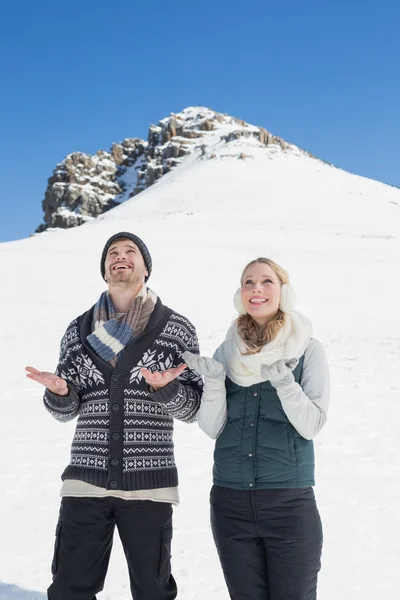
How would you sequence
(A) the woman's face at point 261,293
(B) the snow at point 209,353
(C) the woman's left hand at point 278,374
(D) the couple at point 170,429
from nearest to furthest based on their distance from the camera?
(C) the woman's left hand at point 278,374
(D) the couple at point 170,429
(A) the woman's face at point 261,293
(B) the snow at point 209,353

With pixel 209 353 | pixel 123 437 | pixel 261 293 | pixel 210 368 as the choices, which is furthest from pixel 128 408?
pixel 209 353

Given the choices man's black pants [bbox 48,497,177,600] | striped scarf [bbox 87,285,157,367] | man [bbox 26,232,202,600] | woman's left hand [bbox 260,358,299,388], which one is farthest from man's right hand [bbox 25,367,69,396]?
woman's left hand [bbox 260,358,299,388]

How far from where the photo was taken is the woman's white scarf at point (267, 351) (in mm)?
3262

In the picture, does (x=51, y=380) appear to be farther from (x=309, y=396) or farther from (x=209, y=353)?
(x=209, y=353)

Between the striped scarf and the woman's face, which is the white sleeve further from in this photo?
the striped scarf

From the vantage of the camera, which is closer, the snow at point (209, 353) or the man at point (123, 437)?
the man at point (123, 437)

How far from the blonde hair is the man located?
0.50m

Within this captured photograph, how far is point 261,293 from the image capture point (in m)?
3.46

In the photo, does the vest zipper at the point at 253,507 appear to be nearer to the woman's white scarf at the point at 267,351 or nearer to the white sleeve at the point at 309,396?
the white sleeve at the point at 309,396

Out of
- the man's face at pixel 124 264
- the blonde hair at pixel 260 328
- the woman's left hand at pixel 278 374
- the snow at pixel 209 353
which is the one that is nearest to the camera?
the woman's left hand at pixel 278 374

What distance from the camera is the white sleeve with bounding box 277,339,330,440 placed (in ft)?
10.3

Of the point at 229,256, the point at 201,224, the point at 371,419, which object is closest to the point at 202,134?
the point at 201,224

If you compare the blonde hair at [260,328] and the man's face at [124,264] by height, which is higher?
the man's face at [124,264]

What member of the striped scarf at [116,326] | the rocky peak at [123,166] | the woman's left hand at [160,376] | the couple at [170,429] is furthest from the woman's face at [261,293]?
the rocky peak at [123,166]
